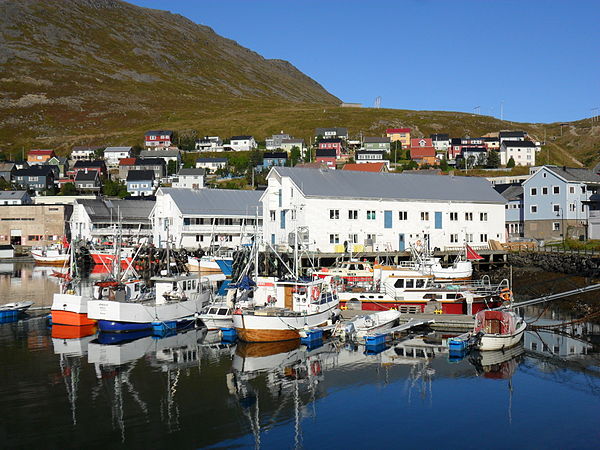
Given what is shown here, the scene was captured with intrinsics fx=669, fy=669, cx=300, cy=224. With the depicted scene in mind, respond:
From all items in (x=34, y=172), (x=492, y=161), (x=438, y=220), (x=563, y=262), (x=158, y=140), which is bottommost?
(x=563, y=262)

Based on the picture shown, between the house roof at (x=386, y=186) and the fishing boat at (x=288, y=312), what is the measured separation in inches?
1074

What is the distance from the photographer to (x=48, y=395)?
1031 inches

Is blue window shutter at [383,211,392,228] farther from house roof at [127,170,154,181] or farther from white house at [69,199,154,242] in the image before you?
house roof at [127,170,154,181]

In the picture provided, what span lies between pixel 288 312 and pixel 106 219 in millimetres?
72466

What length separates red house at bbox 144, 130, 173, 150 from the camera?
195 m

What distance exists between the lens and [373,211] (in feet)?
225

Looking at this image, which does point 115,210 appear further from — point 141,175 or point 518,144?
point 518,144

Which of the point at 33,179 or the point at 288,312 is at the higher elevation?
the point at 33,179

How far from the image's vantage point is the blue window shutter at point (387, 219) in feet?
227

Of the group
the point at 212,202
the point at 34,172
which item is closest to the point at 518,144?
the point at 212,202

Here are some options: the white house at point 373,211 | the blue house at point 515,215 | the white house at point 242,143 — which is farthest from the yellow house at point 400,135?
the white house at point 373,211

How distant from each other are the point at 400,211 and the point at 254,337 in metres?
38.2

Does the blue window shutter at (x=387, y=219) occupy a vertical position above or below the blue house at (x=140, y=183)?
below

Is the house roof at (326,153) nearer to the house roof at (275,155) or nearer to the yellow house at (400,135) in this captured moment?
the house roof at (275,155)
